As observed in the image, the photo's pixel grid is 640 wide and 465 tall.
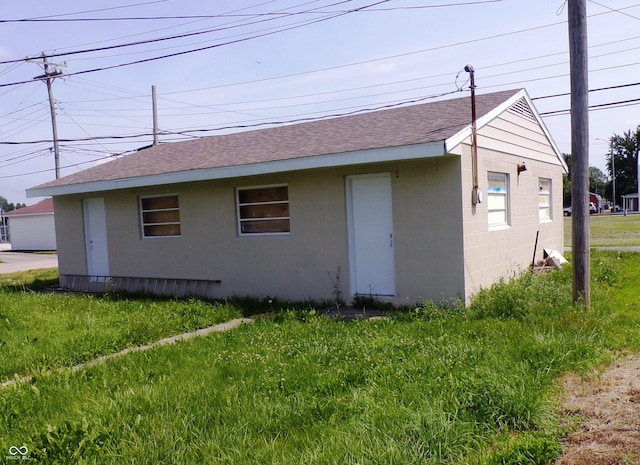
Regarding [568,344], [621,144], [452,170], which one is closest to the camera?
[568,344]

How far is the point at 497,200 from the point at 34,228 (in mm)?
38073

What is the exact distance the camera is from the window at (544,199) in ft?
44.6

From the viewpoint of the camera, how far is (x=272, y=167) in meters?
10.1

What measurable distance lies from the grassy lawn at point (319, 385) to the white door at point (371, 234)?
1325mm

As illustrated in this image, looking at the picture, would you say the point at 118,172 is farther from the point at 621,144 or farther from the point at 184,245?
the point at 621,144

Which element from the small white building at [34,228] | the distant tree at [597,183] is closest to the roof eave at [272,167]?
the small white building at [34,228]

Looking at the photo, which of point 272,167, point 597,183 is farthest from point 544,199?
point 597,183

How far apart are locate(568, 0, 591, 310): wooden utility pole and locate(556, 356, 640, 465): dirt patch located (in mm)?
2485

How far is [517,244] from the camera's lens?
1146 centimetres

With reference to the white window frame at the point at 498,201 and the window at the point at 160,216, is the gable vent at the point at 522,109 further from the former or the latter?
the window at the point at 160,216

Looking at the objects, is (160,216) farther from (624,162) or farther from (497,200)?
(624,162)

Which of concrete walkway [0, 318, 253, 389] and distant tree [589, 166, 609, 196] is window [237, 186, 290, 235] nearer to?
concrete walkway [0, 318, 253, 389]

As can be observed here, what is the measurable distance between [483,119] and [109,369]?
716 cm

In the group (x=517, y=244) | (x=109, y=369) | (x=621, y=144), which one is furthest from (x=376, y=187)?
(x=621, y=144)
